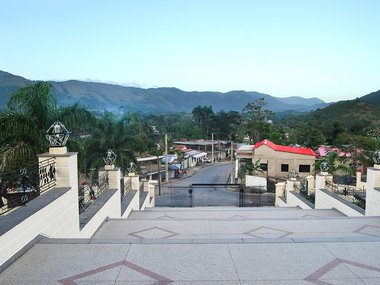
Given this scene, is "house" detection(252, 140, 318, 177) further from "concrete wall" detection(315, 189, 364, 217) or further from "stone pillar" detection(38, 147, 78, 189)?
"stone pillar" detection(38, 147, 78, 189)

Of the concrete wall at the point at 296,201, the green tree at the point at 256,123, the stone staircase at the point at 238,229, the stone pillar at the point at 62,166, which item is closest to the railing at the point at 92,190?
the stone staircase at the point at 238,229

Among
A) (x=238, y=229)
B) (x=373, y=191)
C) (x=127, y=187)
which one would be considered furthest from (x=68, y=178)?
(x=373, y=191)

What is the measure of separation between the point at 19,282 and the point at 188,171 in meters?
44.0

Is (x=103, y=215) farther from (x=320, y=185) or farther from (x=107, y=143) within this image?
(x=107, y=143)

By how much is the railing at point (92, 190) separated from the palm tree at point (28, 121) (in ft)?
8.14

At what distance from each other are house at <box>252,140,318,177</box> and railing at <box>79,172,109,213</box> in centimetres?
2635

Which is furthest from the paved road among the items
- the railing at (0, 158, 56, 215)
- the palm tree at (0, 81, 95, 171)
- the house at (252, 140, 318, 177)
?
the railing at (0, 158, 56, 215)

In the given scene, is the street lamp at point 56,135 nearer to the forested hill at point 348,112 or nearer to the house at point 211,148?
the house at point 211,148

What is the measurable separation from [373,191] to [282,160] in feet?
83.1

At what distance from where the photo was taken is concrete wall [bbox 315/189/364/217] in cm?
999

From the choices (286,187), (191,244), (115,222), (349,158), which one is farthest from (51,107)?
(349,158)

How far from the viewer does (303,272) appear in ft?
13.3

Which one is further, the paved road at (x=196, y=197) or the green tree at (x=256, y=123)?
the green tree at (x=256, y=123)

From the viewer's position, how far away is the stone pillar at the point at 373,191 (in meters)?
8.87
